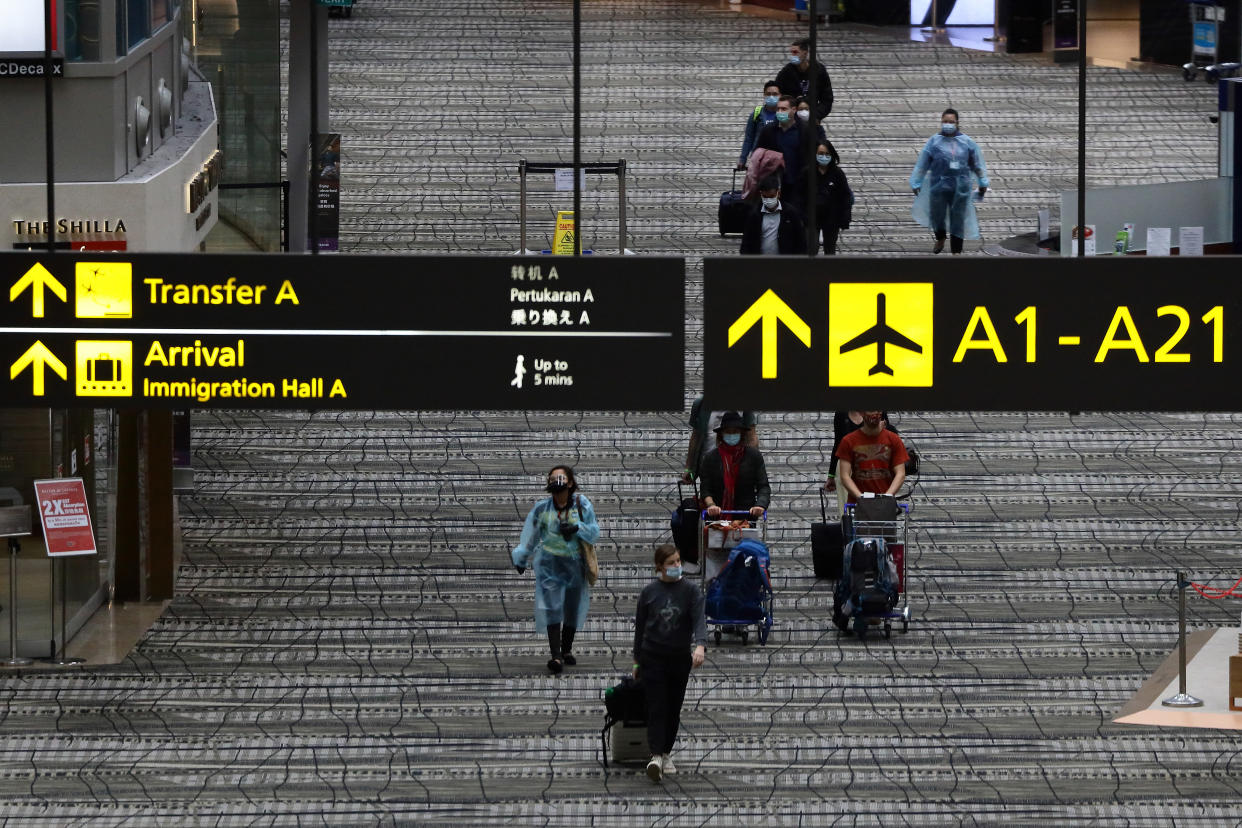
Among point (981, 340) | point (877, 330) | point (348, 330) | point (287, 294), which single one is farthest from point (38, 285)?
point (981, 340)

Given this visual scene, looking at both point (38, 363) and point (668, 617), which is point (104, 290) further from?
point (668, 617)

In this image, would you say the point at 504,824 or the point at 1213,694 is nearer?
the point at 504,824

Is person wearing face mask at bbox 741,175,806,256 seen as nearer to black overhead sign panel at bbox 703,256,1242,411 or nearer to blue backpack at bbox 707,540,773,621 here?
blue backpack at bbox 707,540,773,621

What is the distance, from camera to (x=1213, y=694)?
45.6 ft

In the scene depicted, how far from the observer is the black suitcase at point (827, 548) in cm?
1584

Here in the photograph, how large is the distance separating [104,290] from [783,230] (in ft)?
32.8

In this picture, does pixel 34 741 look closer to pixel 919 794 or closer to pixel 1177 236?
pixel 919 794

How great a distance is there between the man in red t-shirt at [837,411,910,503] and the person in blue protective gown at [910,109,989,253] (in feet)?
19.6

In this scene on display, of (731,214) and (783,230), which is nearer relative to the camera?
(783,230)

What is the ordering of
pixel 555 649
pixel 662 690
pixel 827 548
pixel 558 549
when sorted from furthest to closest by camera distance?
pixel 827 548, pixel 555 649, pixel 558 549, pixel 662 690

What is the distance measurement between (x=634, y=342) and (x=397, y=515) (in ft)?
27.1

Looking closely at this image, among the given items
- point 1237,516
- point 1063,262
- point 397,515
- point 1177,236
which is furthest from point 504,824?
point 1177,236

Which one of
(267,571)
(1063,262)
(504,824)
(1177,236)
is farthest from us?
(1177,236)

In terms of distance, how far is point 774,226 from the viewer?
1908 cm
